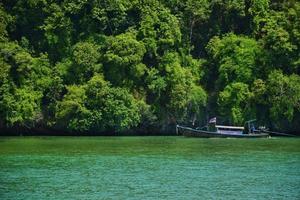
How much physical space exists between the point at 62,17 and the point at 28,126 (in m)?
8.45

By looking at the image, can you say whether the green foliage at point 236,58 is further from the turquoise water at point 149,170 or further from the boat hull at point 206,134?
the turquoise water at point 149,170

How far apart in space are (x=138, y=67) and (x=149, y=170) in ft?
81.3

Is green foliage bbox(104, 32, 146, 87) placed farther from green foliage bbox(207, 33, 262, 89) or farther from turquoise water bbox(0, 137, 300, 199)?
turquoise water bbox(0, 137, 300, 199)

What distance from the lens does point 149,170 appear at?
Answer: 32719mm

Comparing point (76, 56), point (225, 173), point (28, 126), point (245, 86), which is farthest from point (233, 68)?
point (225, 173)

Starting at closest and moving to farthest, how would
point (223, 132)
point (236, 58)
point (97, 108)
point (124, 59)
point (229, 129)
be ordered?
point (223, 132)
point (97, 108)
point (124, 59)
point (229, 129)
point (236, 58)

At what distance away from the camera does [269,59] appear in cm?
5797

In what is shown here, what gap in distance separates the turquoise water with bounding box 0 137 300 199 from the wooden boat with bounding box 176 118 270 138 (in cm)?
585

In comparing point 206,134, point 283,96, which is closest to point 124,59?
point 206,134

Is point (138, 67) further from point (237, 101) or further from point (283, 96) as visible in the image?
point (283, 96)

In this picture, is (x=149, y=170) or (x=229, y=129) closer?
(x=149, y=170)

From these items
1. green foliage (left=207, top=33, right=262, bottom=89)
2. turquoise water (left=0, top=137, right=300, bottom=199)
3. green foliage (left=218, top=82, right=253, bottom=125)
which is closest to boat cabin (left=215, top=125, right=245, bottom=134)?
green foliage (left=218, top=82, right=253, bottom=125)

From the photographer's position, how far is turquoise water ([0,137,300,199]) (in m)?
26.4

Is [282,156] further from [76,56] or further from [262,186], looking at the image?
[76,56]
